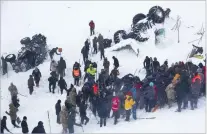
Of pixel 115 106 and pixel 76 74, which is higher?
pixel 76 74

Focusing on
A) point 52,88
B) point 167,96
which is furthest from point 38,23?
point 167,96

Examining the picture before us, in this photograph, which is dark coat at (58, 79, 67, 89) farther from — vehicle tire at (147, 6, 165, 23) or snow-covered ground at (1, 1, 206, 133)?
vehicle tire at (147, 6, 165, 23)

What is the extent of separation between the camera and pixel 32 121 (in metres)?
24.3

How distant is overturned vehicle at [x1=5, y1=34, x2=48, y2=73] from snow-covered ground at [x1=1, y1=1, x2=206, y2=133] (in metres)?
0.47

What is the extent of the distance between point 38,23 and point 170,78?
16.9 meters

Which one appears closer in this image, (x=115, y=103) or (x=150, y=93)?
(x=115, y=103)

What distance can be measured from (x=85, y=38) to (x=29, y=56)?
16.9 ft

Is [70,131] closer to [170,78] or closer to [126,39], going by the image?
[170,78]

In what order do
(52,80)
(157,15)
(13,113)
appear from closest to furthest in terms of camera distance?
(13,113) → (52,80) → (157,15)

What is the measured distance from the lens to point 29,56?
2975 centimetres

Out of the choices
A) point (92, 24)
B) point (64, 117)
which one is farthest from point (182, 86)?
point (92, 24)

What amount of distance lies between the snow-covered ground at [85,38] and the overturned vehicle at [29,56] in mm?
470

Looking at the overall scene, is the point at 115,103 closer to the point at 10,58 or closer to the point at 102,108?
the point at 102,108

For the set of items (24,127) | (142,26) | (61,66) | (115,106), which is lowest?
(24,127)
